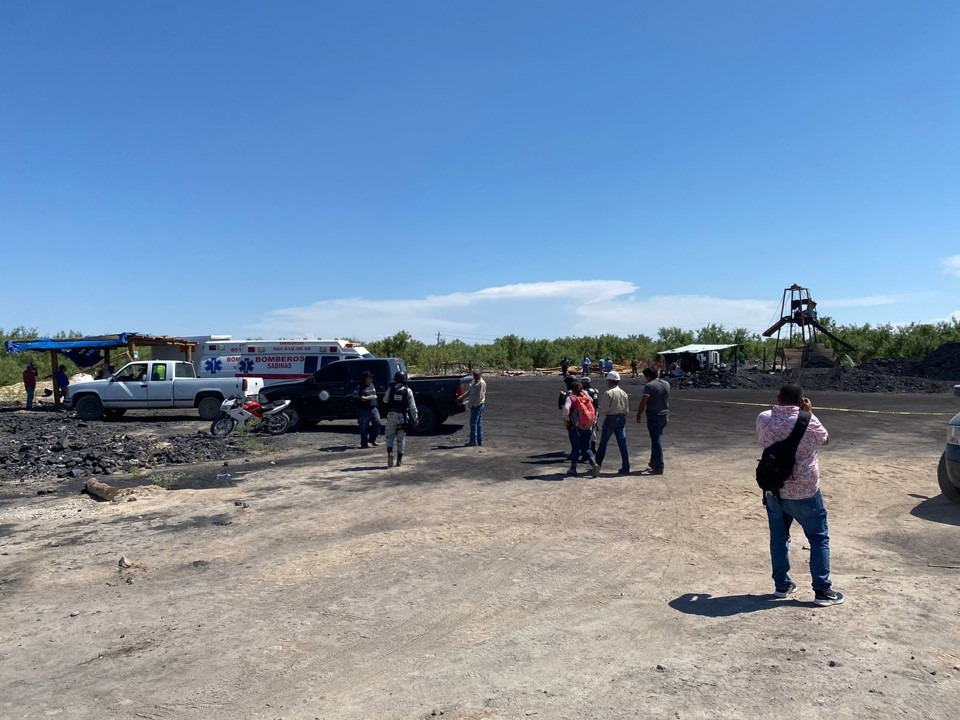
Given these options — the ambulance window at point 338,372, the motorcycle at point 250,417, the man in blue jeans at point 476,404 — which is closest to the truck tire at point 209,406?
the motorcycle at point 250,417

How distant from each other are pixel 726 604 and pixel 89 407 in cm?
2130

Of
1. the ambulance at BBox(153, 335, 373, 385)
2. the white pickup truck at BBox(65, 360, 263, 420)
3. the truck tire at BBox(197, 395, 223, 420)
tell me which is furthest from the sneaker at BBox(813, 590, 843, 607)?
the ambulance at BBox(153, 335, 373, 385)

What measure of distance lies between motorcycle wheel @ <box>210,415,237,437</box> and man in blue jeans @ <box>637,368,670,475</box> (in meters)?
10.2

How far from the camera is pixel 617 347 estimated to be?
2840 inches

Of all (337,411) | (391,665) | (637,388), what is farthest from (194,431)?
(637,388)

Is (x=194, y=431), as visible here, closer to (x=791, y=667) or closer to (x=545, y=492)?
(x=545, y=492)

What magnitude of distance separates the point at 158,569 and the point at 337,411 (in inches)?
439

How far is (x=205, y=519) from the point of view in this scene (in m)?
8.88

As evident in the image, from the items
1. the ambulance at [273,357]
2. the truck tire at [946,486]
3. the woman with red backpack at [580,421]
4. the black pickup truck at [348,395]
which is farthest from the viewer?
the ambulance at [273,357]

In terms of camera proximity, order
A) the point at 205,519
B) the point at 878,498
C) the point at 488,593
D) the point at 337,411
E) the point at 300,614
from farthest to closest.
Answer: the point at 337,411
the point at 878,498
the point at 205,519
the point at 488,593
the point at 300,614

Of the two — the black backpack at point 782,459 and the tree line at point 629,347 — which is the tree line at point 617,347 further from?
the black backpack at point 782,459

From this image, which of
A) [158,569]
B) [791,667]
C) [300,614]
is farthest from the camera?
[158,569]

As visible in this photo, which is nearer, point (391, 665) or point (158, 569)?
point (391, 665)

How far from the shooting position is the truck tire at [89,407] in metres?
21.6
